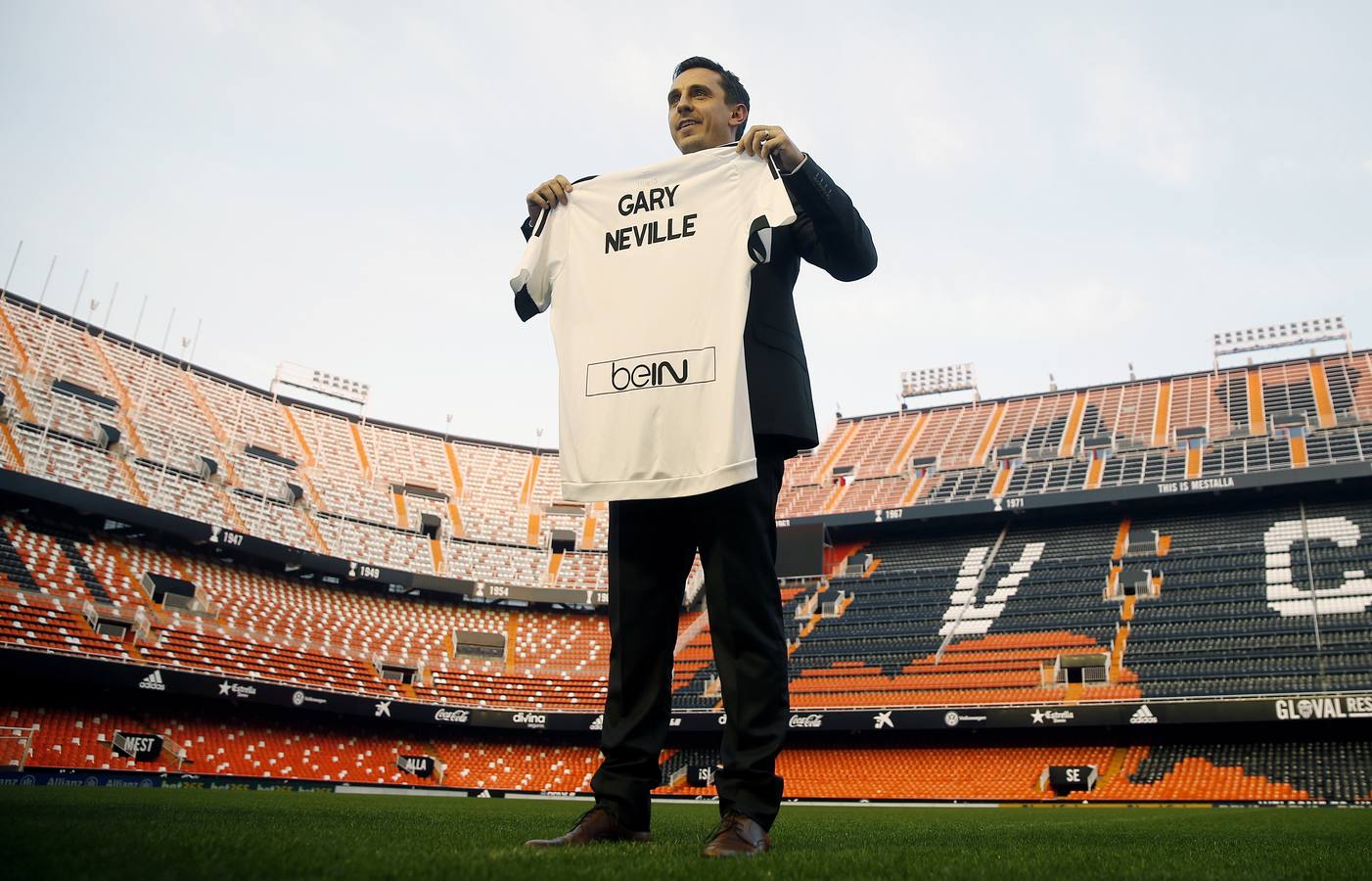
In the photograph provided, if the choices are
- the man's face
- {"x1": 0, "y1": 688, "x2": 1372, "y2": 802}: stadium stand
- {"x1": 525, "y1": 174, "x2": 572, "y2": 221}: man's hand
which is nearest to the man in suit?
the man's face

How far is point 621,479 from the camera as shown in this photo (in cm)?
302

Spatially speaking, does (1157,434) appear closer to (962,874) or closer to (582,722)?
(582,722)

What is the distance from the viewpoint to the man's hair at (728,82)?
11.4 feet

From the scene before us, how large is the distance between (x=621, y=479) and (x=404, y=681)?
26.8m

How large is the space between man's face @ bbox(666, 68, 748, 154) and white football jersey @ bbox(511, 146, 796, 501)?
0.20m

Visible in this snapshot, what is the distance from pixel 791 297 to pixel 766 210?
32cm

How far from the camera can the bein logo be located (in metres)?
3.02

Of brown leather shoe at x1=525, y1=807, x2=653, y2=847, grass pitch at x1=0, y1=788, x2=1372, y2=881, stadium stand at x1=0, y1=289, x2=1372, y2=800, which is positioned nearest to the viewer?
grass pitch at x1=0, y1=788, x2=1372, y2=881

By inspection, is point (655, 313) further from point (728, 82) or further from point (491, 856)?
point (491, 856)

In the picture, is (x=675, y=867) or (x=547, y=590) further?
(x=547, y=590)

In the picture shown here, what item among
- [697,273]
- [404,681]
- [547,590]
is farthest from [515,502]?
[697,273]

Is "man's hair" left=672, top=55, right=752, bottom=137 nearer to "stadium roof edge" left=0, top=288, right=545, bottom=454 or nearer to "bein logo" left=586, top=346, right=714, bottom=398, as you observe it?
"bein logo" left=586, top=346, right=714, bottom=398

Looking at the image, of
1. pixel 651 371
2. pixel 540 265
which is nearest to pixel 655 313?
A: pixel 651 371

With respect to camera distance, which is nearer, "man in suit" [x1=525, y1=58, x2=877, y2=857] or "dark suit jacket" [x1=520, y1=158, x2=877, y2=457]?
"man in suit" [x1=525, y1=58, x2=877, y2=857]
